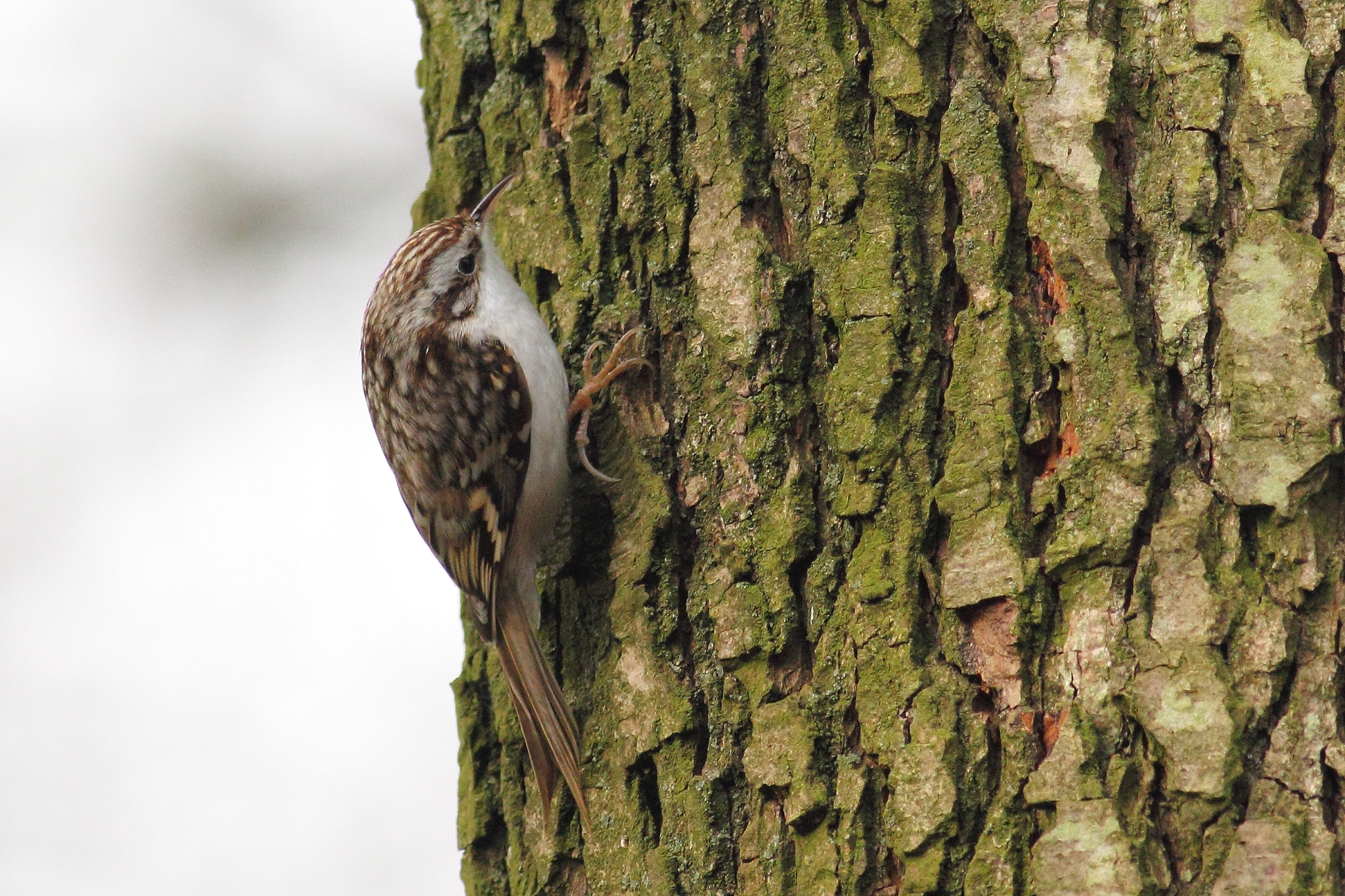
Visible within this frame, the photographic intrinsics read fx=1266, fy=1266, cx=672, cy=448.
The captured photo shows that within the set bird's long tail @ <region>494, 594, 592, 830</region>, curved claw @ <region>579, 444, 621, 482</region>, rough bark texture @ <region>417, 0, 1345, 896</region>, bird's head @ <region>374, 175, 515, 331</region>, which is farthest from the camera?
bird's head @ <region>374, 175, 515, 331</region>

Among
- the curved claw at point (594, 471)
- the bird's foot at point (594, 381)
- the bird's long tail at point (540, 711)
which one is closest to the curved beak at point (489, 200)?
the bird's foot at point (594, 381)

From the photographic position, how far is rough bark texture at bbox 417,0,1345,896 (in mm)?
1475

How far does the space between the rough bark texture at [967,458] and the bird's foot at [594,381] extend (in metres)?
0.04

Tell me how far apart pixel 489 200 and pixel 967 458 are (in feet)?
3.93

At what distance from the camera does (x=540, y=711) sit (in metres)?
2.16

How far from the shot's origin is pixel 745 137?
1993 mm

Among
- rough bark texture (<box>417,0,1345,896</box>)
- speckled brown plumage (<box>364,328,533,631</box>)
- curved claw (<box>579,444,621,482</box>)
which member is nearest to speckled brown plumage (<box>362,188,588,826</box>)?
speckled brown plumage (<box>364,328,533,631</box>)

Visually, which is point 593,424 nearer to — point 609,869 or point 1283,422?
point 609,869

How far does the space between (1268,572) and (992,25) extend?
2.70 ft

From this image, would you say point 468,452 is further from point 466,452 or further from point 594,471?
point 594,471

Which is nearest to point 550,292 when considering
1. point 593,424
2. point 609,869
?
point 593,424

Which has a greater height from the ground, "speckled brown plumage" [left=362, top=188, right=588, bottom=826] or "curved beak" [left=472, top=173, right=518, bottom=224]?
"curved beak" [left=472, top=173, right=518, bottom=224]

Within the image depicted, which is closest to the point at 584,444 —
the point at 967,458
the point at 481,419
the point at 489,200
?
the point at 481,419

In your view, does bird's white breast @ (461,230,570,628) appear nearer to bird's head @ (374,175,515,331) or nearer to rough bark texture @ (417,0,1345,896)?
bird's head @ (374,175,515,331)
